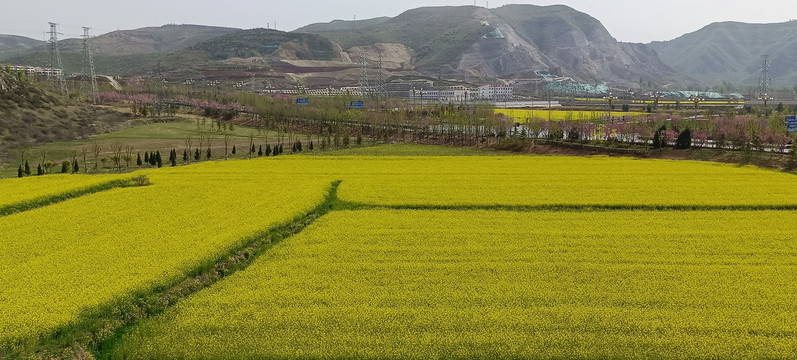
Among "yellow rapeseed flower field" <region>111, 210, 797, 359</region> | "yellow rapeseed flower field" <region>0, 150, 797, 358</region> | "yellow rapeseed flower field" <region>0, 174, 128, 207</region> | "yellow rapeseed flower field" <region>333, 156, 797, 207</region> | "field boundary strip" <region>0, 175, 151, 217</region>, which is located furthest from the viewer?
"yellow rapeseed flower field" <region>333, 156, 797, 207</region>

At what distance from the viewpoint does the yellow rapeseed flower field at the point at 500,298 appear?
15.6m

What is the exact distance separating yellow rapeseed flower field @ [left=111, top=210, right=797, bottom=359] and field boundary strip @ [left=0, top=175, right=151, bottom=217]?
18.8m

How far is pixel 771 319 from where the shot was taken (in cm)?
1711

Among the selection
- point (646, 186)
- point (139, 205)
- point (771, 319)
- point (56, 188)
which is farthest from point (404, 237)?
point (56, 188)

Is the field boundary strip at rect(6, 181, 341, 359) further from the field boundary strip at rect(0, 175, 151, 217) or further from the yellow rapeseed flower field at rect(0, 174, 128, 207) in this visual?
the yellow rapeseed flower field at rect(0, 174, 128, 207)

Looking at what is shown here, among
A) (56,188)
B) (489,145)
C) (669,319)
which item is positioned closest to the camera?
(669,319)

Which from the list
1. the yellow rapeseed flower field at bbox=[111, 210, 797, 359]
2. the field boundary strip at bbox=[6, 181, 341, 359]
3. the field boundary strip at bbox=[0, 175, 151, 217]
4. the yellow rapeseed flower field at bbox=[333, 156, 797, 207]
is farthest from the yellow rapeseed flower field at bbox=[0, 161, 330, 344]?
the yellow rapeseed flower field at bbox=[333, 156, 797, 207]

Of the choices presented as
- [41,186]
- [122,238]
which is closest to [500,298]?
[122,238]

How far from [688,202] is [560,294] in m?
19.6

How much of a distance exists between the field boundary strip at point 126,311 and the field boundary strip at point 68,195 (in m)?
17.1

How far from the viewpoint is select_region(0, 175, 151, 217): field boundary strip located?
32.6 metres

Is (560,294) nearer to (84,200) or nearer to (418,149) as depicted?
(84,200)

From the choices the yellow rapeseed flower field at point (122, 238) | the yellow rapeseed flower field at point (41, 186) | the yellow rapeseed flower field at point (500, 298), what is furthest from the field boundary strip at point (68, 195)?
the yellow rapeseed flower field at point (500, 298)

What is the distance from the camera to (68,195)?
120 feet
